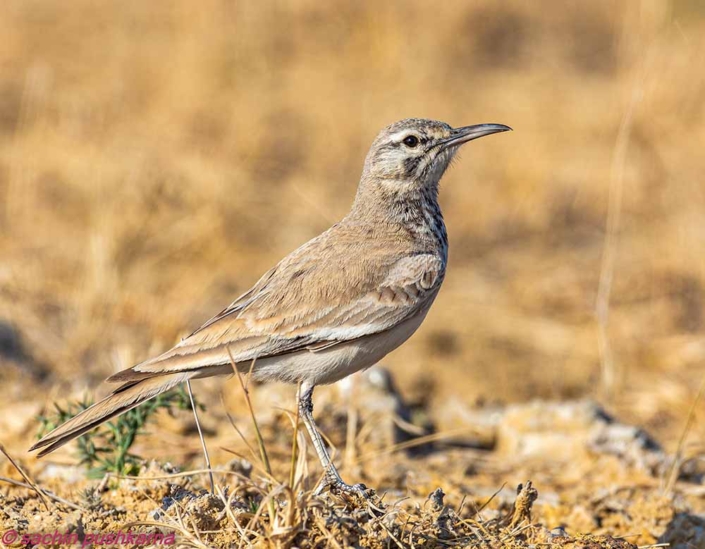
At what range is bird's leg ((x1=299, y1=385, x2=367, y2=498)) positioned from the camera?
12.5ft

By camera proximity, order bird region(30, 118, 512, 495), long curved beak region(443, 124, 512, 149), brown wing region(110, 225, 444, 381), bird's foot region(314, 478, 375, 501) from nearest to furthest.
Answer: bird's foot region(314, 478, 375, 501) → bird region(30, 118, 512, 495) → brown wing region(110, 225, 444, 381) → long curved beak region(443, 124, 512, 149)

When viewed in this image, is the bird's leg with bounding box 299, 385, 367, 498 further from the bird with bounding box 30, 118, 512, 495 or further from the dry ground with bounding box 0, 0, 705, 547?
the dry ground with bounding box 0, 0, 705, 547

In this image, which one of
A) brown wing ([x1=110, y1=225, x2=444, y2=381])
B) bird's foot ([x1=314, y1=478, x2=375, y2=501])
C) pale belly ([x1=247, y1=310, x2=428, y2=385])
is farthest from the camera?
pale belly ([x1=247, y1=310, x2=428, y2=385])

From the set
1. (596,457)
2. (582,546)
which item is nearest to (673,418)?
(596,457)

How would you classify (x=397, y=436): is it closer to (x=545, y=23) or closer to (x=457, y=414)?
(x=457, y=414)

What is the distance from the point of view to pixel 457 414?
665 cm

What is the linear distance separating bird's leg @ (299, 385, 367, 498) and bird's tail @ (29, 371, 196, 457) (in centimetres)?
52

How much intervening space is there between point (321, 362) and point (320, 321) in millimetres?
175

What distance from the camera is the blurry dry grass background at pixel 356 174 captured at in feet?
24.9

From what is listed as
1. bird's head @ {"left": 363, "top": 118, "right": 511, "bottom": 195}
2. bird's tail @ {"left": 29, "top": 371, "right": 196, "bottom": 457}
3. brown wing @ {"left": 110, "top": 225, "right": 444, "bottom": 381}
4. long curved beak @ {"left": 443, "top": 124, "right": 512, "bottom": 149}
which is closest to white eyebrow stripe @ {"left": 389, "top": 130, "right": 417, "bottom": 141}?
bird's head @ {"left": 363, "top": 118, "right": 511, "bottom": 195}

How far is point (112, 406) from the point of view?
3.90 m

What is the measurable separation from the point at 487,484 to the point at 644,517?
1.08 meters

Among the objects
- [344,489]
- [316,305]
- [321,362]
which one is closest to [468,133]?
[316,305]

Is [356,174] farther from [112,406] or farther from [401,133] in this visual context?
Result: [112,406]
